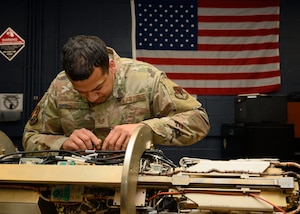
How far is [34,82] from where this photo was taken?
3.79 meters

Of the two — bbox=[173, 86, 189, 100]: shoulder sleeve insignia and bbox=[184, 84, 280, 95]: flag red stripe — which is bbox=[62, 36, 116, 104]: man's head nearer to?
bbox=[173, 86, 189, 100]: shoulder sleeve insignia

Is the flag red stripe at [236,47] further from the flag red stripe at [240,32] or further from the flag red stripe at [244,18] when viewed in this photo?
the flag red stripe at [244,18]

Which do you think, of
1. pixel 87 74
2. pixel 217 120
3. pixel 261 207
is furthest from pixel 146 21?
→ pixel 261 207

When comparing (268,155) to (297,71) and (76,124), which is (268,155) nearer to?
(297,71)

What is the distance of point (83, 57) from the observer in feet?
4.73

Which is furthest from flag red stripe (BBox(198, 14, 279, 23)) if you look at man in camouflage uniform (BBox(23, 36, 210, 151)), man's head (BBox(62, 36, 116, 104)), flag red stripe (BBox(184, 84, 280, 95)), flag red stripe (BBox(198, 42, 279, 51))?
man's head (BBox(62, 36, 116, 104))

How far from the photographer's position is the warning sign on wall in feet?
12.4

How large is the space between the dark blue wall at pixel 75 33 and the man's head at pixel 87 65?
7.51ft

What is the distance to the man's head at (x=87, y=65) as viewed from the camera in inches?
55.8

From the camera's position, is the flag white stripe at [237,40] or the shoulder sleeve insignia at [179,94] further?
the flag white stripe at [237,40]

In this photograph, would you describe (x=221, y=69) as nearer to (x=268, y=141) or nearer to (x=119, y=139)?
(x=268, y=141)

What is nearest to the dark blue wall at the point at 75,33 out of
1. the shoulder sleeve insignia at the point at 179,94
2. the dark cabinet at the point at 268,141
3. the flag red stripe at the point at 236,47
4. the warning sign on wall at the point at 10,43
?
the warning sign on wall at the point at 10,43

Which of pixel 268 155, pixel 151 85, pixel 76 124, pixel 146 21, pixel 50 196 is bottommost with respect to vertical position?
pixel 268 155

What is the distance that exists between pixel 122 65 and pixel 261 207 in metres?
1.09
